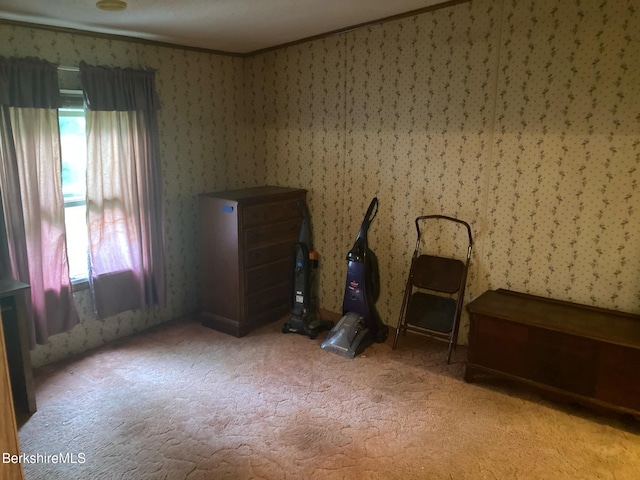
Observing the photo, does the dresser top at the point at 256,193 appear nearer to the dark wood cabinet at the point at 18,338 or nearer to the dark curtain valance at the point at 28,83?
the dark curtain valance at the point at 28,83

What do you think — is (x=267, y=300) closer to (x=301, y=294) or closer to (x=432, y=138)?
(x=301, y=294)

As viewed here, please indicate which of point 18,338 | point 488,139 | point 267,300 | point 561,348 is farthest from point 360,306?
point 18,338

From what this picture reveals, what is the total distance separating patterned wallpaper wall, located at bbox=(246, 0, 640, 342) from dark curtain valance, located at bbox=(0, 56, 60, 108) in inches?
71.5

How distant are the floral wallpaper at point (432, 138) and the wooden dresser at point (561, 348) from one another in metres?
0.24

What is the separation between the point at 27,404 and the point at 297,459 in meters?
1.60

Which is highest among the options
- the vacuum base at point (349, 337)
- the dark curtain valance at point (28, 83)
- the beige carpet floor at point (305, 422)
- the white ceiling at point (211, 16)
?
the white ceiling at point (211, 16)

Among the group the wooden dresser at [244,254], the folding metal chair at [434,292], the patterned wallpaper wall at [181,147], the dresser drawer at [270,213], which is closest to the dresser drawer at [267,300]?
the wooden dresser at [244,254]

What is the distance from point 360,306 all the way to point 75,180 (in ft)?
7.47

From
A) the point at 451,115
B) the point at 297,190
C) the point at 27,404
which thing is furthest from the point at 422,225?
the point at 27,404

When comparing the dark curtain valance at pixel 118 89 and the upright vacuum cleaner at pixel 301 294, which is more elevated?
the dark curtain valance at pixel 118 89

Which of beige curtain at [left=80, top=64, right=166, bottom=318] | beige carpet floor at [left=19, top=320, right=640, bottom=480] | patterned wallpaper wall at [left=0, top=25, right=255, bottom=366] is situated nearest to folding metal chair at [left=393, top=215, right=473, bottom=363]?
beige carpet floor at [left=19, top=320, right=640, bottom=480]

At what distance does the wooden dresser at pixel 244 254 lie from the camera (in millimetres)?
3549

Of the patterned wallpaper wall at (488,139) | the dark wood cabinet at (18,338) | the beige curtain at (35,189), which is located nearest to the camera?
the dark wood cabinet at (18,338)

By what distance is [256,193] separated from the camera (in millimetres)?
3795
